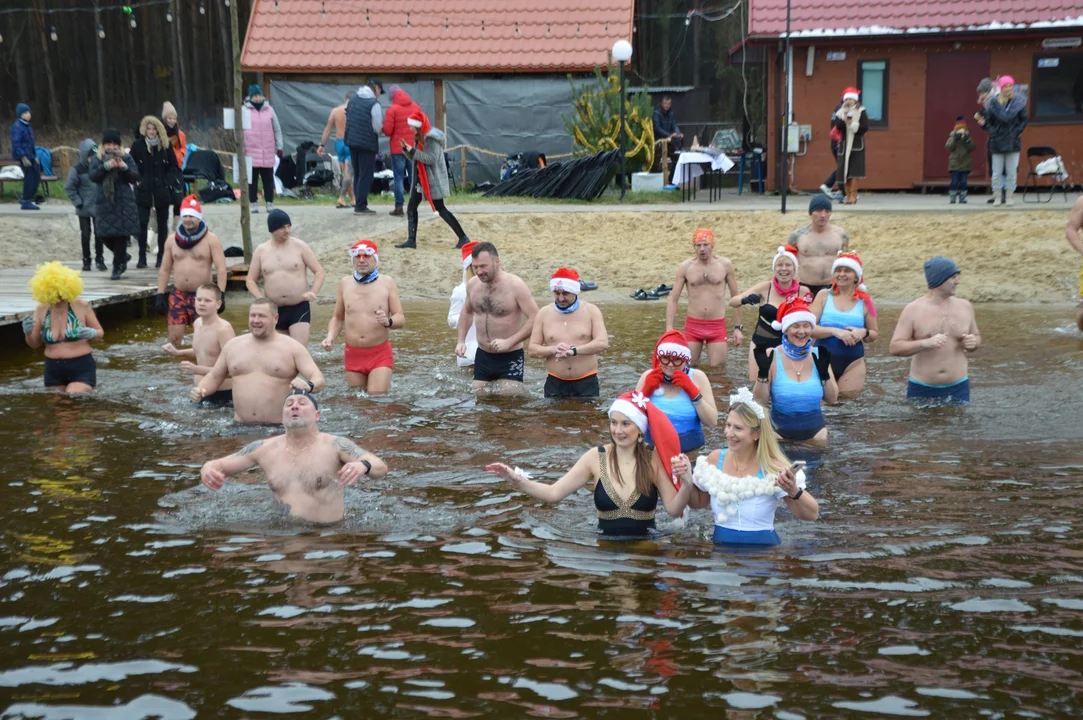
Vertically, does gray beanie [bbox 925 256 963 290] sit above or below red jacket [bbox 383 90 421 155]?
below

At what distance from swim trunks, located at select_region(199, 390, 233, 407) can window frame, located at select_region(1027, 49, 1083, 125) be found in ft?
53.3

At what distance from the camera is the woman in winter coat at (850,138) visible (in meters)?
19.7

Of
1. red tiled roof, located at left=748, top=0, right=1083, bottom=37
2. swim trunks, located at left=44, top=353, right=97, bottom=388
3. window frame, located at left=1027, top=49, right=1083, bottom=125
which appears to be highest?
red tiled roof, located at left=748, top=0, right=1083, bottom=37

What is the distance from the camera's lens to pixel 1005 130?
17.9 metres

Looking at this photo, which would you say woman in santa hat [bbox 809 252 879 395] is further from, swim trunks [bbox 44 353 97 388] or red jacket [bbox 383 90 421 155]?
red jacket [bbox 383 90 421 155]

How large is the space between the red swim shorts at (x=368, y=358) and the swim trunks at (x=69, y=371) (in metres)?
2.41

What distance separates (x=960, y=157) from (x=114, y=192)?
42.8ft

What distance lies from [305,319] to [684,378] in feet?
17.8

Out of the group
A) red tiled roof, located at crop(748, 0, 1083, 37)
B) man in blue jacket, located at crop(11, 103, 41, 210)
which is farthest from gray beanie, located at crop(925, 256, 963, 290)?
man in blue jacket, located at crop(11, 103, 41, 210)

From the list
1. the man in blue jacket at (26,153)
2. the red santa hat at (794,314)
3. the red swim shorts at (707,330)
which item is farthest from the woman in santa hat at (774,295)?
the man in blue jacket at (26,153)

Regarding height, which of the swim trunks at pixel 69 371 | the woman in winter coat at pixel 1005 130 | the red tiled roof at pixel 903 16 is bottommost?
Result: the swim trunks at pixel 69 371

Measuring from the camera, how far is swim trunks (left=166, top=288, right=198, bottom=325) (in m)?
12.5

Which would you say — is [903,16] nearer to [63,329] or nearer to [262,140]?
[262,140]

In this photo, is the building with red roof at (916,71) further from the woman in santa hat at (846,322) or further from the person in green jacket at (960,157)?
the woman in santa hat at (846,322)
